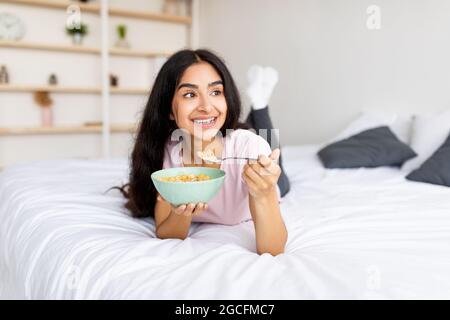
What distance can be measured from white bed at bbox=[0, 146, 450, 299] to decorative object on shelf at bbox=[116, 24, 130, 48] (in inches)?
104

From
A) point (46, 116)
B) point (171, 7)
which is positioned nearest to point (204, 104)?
point (46, 116)

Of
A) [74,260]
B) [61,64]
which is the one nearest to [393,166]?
[74,260]

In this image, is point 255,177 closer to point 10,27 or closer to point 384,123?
point 384,123

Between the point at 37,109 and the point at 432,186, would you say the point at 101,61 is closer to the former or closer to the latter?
the point at 37,109

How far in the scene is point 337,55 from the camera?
111 inches

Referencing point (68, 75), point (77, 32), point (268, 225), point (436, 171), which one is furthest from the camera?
point (68, 75)

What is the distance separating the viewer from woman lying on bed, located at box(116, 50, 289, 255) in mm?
947

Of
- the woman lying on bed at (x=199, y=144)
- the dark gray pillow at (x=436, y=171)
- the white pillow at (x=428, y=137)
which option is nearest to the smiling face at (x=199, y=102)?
the woman lying on bed at (x=199, y=144)

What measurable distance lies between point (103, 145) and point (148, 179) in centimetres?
292

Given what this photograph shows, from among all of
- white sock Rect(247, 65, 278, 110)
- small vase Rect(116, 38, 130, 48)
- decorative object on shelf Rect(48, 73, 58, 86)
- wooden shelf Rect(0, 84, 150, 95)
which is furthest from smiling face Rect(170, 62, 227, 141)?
small vase Rect(116, 38, 130, 48)

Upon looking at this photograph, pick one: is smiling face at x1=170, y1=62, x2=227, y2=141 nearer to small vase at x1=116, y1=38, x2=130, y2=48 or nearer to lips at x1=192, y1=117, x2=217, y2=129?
lips at x1=192, y1=117, x2=217, y2=129

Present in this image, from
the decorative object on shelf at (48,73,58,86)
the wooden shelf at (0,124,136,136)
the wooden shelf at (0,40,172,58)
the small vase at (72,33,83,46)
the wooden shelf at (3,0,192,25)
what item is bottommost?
the wooden shelf at (0,124,136,136)

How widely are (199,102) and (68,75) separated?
130 inches

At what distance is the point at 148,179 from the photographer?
1251mm
